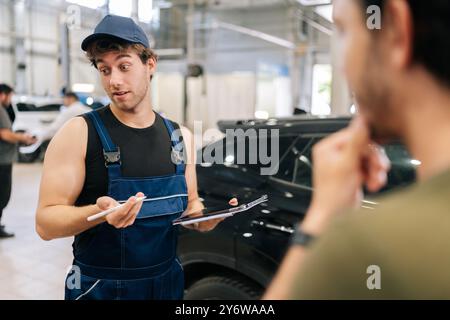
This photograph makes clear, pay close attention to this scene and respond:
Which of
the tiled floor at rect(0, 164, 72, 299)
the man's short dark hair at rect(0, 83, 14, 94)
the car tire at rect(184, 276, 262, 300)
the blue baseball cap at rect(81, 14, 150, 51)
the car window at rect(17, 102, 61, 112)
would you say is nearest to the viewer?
the blue baseball cap at rect(81, 14, 150, 51)

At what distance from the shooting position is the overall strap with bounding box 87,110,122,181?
1.13m

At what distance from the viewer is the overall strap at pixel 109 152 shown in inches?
44.6

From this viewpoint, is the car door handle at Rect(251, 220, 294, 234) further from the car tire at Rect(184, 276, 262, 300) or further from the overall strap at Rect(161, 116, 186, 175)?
the overall strap at Rect(161, 116, 186, 175)

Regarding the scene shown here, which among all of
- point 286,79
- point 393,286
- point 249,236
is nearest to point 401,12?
point 393,286

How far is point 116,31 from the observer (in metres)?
1.13

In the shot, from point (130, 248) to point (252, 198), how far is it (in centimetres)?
70

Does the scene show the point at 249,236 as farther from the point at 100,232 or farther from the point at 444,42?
the point at 444,42

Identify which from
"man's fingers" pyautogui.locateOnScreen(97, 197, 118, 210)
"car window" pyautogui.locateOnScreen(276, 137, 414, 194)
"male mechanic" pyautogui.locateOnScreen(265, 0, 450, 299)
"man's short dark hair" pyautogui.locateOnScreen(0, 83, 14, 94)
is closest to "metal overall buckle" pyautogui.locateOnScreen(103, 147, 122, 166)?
"man's fingers" pyautogui.locateOnScreen(97, 197, 118, 210)

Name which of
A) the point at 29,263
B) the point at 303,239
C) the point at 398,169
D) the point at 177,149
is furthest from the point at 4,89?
the point at 303,239

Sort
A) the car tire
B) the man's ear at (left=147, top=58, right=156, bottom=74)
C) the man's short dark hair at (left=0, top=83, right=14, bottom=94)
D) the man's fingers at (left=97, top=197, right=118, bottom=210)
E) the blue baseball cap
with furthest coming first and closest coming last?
the man's short dark hair at (left=0, top=83, right=14, bottom=94) < the car tire < the man's ear at (left=147, top=58, right=156, bottom=74) < the blue baseball cap < the man's fingers at (left=97, top=197, right=118, bottom=210)

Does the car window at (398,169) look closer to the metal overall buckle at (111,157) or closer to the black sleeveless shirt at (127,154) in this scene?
the black sleeveless shirt at (127,154)

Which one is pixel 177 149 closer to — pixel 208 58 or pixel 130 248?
pixel 130 248

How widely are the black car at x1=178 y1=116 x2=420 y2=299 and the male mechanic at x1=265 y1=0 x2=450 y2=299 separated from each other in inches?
48.5

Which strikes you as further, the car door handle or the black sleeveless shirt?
the car door handle
